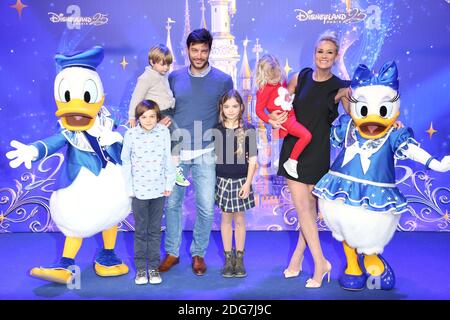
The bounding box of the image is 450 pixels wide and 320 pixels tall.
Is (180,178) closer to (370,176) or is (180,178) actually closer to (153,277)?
(153,277)

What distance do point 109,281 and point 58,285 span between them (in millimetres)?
340

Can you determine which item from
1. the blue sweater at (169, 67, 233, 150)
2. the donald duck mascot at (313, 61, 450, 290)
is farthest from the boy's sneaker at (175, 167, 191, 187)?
the donald duck mascot at (313, 61, 450, 290)

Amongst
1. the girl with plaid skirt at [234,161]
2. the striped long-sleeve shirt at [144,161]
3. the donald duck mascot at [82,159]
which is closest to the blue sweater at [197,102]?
the girl with plaid skirt at [234,161]

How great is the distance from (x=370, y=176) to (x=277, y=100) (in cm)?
76

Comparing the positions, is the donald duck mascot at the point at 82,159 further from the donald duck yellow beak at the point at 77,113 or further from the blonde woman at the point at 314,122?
the blonde woman at the point at 314,122

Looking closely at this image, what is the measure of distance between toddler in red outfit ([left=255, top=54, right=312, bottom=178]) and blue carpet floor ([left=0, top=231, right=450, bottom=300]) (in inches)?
32.5

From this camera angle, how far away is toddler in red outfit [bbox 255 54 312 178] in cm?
365

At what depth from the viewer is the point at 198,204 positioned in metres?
4.05

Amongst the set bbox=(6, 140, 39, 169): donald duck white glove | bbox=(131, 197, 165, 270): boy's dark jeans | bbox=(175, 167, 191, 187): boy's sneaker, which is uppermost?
bbox=(6, 140, 39, 169): donald duck white glove

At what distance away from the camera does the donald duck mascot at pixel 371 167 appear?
353 centimetres

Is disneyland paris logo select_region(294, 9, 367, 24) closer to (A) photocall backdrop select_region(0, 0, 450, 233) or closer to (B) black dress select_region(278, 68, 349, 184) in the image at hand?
(A) photocall backdrop select_region(0, 0, 450, 233)

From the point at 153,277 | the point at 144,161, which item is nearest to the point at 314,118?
the point at 144,161

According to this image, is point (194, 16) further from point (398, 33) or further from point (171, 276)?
point (171, 276)
